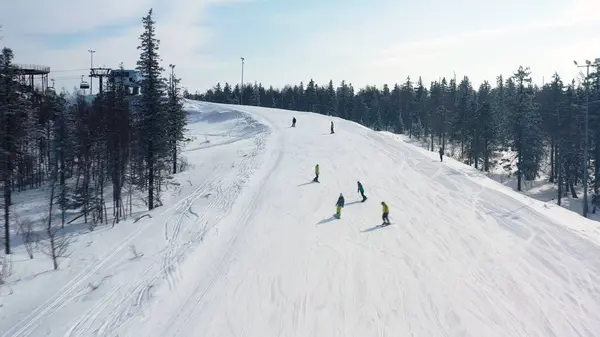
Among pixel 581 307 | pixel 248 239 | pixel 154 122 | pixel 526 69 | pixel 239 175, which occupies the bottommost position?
pixel 581 307

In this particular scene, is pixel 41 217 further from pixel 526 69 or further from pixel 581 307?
pixel 526 69

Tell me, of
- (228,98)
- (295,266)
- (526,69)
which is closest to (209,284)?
(295,266)

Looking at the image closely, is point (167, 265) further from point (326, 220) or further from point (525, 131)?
point (525, 131)

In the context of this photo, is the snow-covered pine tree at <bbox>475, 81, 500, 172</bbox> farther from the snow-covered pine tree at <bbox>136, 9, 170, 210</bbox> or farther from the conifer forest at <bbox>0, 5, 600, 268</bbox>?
the snow-covered pine tree at <bbox>136, 9, 170, 210</bbox>

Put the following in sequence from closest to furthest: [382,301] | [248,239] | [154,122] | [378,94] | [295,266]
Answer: [382,301] < [295,266] < [248,239] < [154,122] < [378,94]

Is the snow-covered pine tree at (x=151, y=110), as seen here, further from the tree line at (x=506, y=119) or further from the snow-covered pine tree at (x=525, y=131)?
the snow-covered pine tree at (x=525, y=131)

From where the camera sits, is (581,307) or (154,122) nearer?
(581,307)

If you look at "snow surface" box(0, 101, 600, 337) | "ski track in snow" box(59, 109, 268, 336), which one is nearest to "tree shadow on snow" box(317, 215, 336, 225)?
"snow surface" box(0, 101, 600, 337)

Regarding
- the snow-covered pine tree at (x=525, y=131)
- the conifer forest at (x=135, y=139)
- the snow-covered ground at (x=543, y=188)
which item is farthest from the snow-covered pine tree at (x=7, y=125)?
the snow-covered pine tree at (x=525, y=131)
